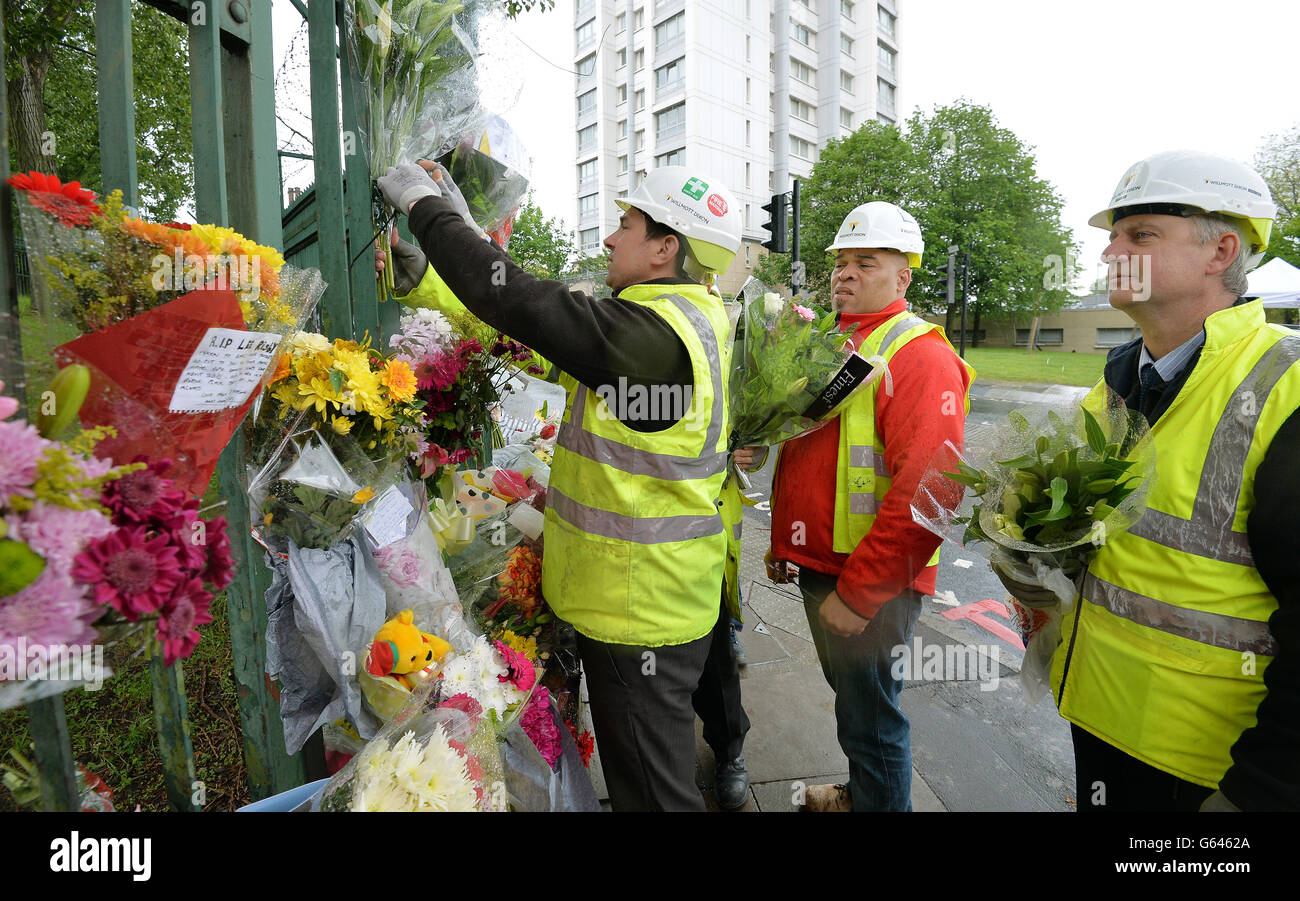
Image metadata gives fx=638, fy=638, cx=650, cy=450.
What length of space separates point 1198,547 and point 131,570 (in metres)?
2.03

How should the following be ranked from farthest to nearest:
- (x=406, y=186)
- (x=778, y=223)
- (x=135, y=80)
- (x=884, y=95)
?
(x=884, y=95), (x=778, y=223), (x=135, y=80), (x=406, y=186)

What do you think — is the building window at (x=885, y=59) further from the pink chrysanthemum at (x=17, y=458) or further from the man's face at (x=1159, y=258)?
the pink chrysanthemum at (x=17, y=458)

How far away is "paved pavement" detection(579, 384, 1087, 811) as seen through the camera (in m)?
2.90

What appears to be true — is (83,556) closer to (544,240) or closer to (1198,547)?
(1198,547)

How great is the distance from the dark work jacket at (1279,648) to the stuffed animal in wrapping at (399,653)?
188 cm

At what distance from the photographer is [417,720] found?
1524 mm

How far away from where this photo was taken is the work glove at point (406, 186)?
1.90 m

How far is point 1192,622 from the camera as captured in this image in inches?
57.7

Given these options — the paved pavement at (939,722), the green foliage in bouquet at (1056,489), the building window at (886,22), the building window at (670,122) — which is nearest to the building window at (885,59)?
the building window at (886,22)

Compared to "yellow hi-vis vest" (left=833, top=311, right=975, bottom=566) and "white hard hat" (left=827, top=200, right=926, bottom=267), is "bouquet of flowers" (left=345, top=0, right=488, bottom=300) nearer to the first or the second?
"white hard hat" (left=827, top=200, right=926, bottom=267)

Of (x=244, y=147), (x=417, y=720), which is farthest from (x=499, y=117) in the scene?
(x=417, y=720)

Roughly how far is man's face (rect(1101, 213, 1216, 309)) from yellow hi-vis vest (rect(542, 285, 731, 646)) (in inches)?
42.6

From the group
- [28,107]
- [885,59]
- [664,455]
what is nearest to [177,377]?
[664,455]
